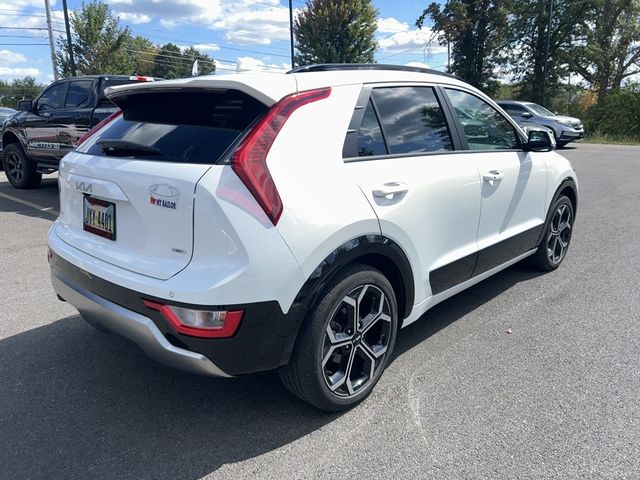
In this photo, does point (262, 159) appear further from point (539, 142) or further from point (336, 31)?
point (336, 31)

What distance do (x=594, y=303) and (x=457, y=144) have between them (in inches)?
75.5

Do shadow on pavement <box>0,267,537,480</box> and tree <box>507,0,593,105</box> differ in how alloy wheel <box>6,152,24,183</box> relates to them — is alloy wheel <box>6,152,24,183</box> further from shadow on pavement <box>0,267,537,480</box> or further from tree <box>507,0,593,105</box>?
tree <box>507,0,593,105</box>

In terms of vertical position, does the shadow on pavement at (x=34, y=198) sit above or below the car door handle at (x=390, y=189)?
below

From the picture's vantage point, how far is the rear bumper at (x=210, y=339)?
7.32ft

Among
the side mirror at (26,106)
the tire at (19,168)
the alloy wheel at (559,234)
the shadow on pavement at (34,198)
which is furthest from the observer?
the tire at (19,168)

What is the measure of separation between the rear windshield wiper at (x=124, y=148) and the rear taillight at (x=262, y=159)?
52 cm

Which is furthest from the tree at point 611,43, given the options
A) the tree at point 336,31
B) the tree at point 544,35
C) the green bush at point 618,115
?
the tree at point 336,31

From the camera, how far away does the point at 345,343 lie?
2.69 meters

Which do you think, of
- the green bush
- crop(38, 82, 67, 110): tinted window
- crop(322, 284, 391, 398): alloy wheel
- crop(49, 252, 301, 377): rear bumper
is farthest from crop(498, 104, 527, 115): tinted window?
crop(49, 252, 301, 377): rear bumper

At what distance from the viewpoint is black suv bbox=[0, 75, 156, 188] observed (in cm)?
788

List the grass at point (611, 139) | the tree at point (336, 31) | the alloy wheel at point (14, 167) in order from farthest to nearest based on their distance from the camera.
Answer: the tree at point (336, 31), the grass at point (611, 139), the alloy wheel at point (14, 167)

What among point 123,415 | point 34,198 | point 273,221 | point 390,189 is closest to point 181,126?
point 273,221

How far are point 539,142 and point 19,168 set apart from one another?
9.09 m

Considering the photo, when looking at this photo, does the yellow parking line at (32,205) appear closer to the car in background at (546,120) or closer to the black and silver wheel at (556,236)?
the black and silver wheel at (556,236)
